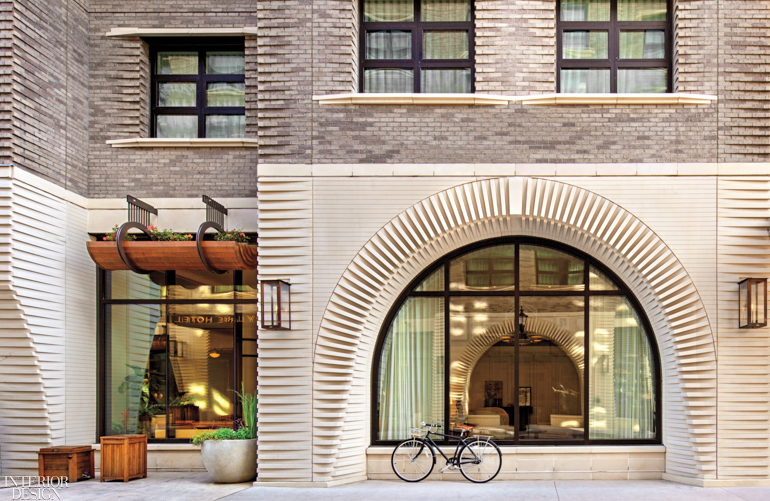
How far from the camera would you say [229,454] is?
9.79 metres

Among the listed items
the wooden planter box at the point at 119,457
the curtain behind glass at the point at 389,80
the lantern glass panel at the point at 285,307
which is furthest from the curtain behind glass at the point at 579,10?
the wooden planter box at the point at 119,457

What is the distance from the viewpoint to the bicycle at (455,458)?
9758mm

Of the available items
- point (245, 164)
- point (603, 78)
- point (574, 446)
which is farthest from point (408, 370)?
point (603, 78)

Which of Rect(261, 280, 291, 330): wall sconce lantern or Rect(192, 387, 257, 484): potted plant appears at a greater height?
Rect(261, 280, 291, 330): wall sconce lantern

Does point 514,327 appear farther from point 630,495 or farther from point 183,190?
point 183,190

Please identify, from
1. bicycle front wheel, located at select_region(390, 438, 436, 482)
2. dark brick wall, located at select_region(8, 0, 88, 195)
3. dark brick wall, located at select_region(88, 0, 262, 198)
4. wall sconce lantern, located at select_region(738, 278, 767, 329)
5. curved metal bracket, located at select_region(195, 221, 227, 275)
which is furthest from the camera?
dark brick wall, located at select_region(88, 0, 262, 198)

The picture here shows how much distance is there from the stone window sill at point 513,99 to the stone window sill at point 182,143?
1786 millimetres

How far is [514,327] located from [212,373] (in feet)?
16.4

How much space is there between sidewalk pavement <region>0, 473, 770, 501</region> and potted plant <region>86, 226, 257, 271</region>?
3.29 m

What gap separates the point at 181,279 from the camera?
11266 millimetres

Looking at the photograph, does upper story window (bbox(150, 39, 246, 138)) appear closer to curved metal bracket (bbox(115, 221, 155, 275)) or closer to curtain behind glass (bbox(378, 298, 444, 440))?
curved metal bracket (bbox(115, 221, 155, 275))

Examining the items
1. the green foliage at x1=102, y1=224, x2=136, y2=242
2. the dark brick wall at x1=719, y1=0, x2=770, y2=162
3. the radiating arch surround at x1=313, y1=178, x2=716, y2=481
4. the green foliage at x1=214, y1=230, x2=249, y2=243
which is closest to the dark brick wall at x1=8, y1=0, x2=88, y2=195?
the green foliage at x1=102, y1=224, x2=136, y2=242

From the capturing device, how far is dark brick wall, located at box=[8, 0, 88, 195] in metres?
9.64

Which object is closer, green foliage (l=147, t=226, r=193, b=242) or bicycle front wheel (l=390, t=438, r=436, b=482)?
bicycle front wheel (l=390, t=438, r=436, b=482)
